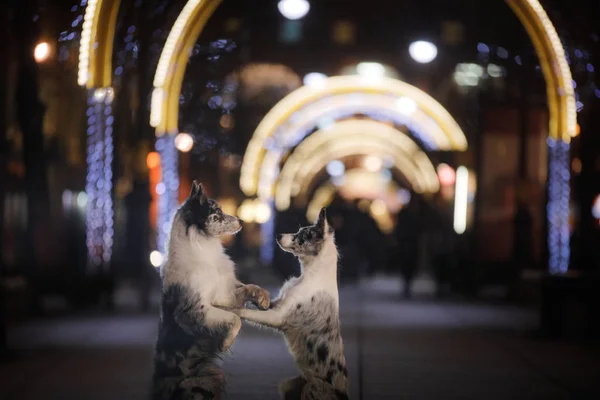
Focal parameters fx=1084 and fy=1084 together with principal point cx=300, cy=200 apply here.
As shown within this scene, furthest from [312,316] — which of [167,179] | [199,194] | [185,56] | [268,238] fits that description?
[268,238]

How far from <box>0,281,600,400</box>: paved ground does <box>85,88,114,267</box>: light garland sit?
6.00ft

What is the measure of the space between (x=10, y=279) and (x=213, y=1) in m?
6.21

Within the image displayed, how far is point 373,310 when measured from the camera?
742 inches

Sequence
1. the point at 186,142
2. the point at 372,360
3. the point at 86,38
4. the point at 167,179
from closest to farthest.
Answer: the point at 86,38 < the point at 372,360 < the point at 167,179 < the point at 186,142

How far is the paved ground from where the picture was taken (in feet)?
31.6

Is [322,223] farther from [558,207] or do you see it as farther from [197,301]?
[558,207]

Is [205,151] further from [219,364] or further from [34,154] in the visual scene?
[219,364]

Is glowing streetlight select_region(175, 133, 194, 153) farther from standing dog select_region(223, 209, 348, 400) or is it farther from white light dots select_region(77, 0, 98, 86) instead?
standing dog select_region(223, 209, 348, 400)

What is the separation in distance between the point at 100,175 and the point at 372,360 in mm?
7606

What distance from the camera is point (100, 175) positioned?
17.8 m

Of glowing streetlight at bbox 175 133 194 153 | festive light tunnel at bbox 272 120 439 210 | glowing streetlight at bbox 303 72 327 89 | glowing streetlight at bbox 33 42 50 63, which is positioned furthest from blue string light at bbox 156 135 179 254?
festive light tunnel at bbox 272 120 439 210

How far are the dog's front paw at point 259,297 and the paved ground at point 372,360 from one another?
2.49 m

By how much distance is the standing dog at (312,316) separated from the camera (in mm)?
6680

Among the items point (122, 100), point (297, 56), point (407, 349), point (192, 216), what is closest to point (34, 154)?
point (122, 100)
